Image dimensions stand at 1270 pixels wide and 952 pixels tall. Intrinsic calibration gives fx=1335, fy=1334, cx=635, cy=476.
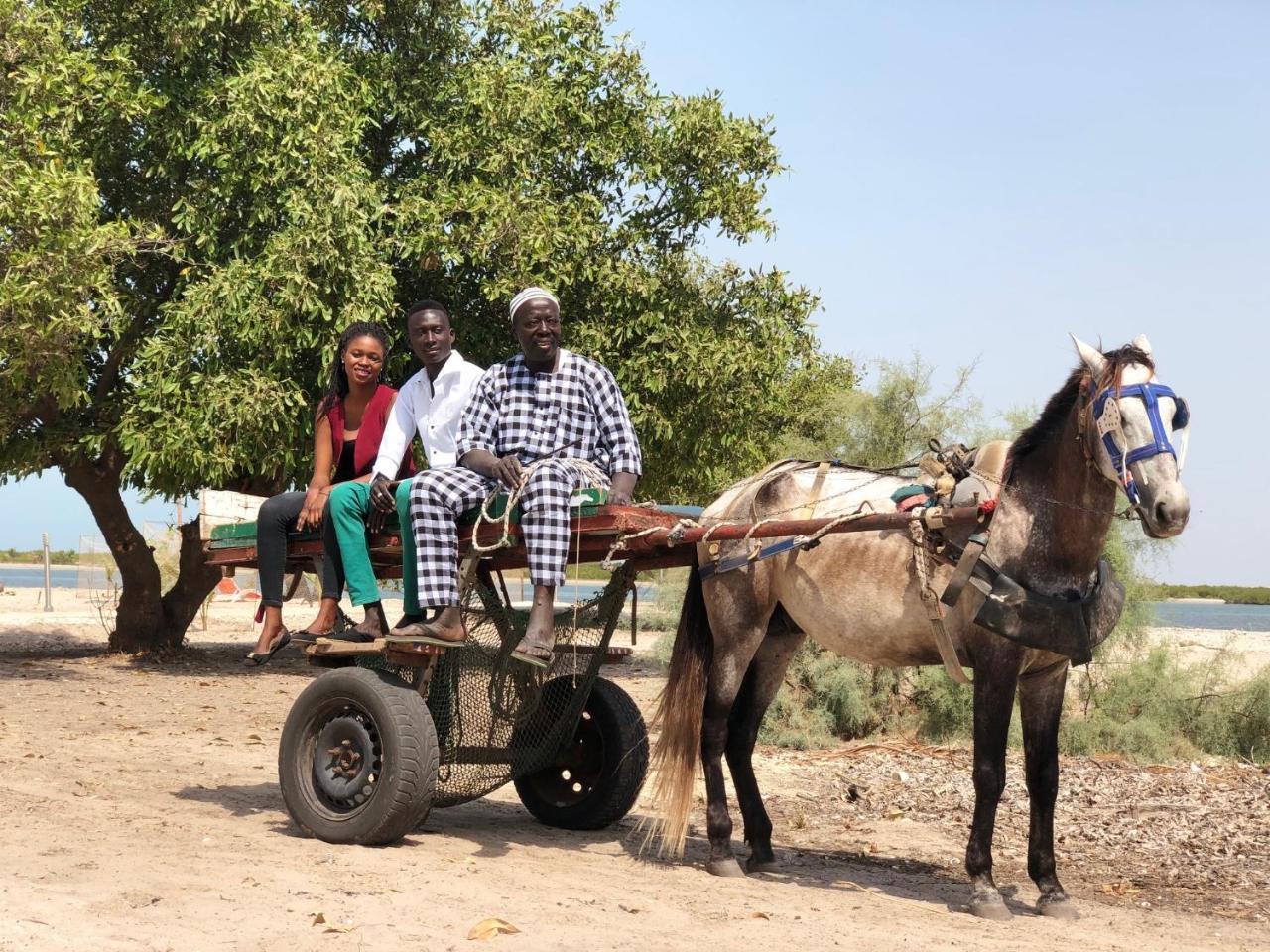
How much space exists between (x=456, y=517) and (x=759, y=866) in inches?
92.1

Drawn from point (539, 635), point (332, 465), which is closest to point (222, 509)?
point (332, 465)

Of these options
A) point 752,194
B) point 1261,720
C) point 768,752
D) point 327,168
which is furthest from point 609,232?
point 1261,720

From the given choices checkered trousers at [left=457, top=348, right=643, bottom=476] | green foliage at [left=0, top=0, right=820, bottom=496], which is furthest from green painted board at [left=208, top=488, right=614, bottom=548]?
green foliage at [left=0, top=0, right=820, bottom=496]

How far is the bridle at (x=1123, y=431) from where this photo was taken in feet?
17.3

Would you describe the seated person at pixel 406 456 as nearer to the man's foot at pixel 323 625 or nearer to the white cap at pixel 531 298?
the man's foot at pixel 323 625

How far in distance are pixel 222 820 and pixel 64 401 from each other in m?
8.13

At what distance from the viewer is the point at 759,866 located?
6.77 m

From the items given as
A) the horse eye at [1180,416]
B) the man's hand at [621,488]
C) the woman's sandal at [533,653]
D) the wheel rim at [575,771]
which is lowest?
the wheel rim at [575,771]

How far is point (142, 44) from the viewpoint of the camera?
15.8 meters

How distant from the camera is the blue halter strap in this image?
5.27 metres

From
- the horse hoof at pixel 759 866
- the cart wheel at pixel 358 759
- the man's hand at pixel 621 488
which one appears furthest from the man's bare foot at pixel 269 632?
the horse hoof at pixel 759 866

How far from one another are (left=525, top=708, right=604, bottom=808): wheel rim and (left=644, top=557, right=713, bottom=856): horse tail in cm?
61

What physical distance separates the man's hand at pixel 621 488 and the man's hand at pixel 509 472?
0.46 m

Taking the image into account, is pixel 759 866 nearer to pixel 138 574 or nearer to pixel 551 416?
pixel 551 416
